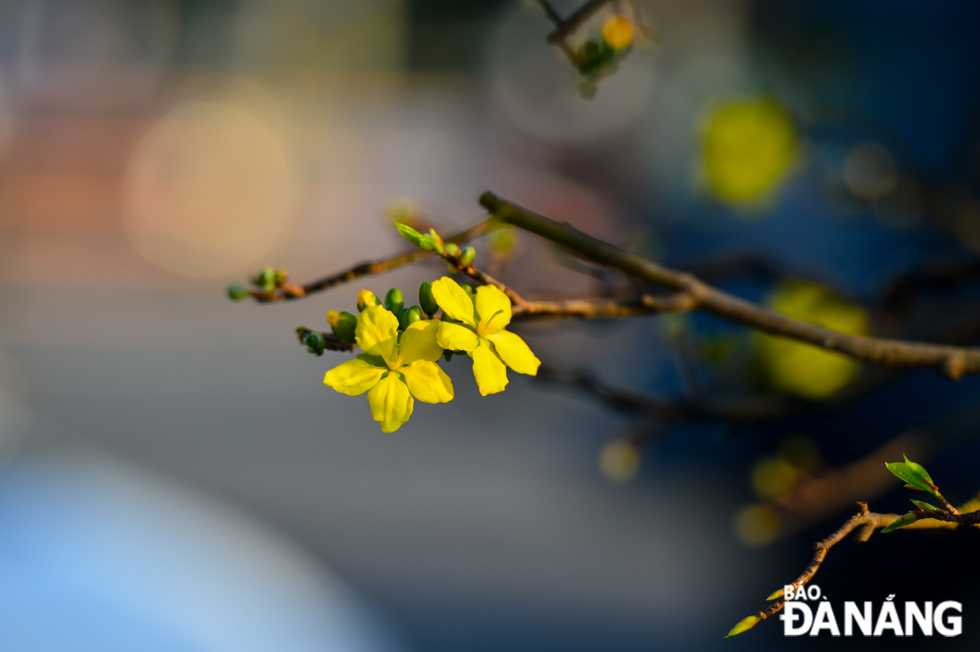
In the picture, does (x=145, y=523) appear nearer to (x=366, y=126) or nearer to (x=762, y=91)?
(x=762, y=91)

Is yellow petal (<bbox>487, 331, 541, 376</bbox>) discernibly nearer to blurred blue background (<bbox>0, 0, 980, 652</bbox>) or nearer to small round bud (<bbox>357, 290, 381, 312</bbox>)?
small round bud (<bbox>357, 290, 381, 312</bbox>)

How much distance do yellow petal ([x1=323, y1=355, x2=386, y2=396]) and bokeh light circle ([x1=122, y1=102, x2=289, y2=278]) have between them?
5.74 meters

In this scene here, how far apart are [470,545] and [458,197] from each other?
11.4ft

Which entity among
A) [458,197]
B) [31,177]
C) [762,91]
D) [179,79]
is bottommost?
[762,91]

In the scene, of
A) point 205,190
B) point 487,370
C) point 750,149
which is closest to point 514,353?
point 487,370

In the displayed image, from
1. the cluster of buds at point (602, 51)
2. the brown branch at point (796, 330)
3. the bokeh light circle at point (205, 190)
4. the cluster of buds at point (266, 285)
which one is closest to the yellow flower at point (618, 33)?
the cluster of buds at point (602, 51)

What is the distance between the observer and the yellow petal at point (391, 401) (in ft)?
1.04

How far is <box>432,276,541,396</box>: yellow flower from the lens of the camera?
0.31 m

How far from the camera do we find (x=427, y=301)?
0.34 meters

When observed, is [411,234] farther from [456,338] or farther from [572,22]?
[572,22]

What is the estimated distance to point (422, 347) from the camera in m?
0.32

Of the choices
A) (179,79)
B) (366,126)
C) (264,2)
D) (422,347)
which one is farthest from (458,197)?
(422,347)

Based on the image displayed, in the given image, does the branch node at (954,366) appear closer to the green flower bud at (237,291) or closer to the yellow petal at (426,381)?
the yellow petal at (426,381)

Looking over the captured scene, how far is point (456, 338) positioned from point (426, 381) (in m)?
0.03
